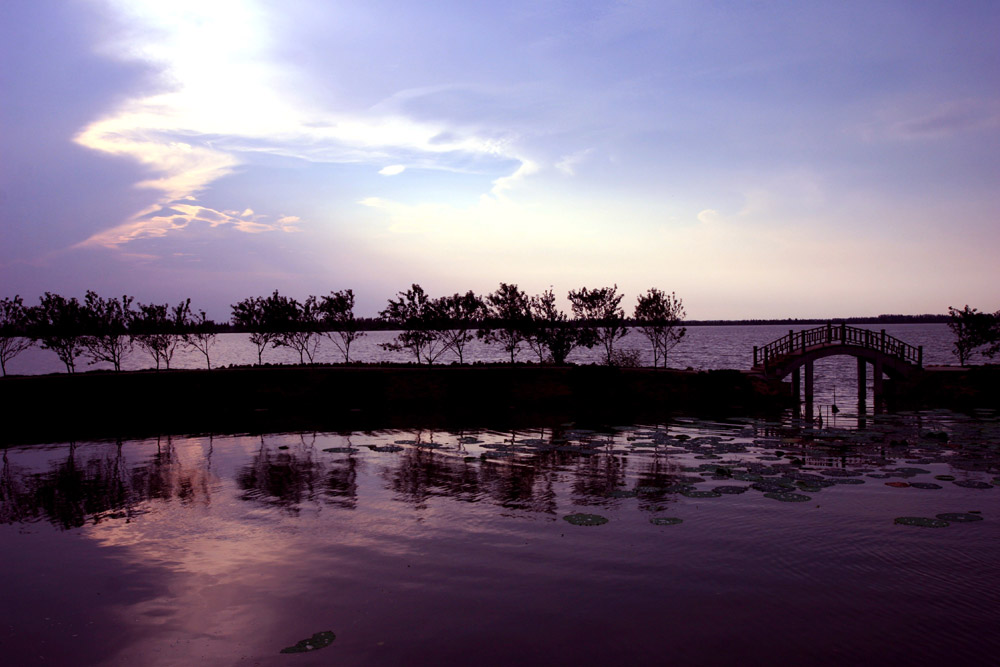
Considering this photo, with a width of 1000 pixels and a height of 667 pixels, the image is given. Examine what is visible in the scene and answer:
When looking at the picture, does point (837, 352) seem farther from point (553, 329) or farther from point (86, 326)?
point (86, 326)

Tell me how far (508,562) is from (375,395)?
33.7 m

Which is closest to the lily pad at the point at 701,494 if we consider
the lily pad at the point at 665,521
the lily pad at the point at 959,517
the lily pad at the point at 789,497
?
the lily pad at the point at 789,497

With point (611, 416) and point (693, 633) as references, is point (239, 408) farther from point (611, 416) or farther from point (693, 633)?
point (693, 633)

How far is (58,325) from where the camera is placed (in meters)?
49.2

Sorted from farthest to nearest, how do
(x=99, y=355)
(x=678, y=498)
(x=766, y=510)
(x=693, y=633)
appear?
(x=99, y=355) < (x=678, y=498) < (x=766, y=510) < (x=693, y=633)

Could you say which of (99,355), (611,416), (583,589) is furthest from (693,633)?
(99,355)

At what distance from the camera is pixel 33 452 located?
Answer: 2542 cm

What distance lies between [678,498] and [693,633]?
718 cm

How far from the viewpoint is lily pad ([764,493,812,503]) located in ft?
49.3

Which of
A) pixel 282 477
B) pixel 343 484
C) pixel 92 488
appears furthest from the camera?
pixel 282 477

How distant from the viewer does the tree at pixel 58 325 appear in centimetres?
4928

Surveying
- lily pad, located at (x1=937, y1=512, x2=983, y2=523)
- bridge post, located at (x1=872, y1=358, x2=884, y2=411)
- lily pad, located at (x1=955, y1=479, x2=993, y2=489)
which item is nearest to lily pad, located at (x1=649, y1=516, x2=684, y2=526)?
lily pad, located at (x1=937, y1=512, x2=983, y2=523)

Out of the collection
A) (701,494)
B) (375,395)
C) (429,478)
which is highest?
(375,395)

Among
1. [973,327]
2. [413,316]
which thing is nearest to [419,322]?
[413,316]
